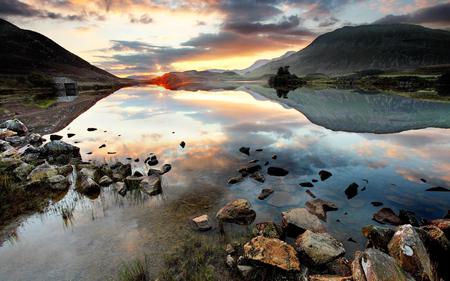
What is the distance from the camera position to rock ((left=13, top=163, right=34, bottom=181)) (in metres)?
13.5

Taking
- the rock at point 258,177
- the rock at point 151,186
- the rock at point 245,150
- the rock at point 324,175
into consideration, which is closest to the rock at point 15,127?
the rock at point 151,186

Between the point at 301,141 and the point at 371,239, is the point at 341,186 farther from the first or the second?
the point at 301,141

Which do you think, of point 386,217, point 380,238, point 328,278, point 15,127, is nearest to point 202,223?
point 328,278

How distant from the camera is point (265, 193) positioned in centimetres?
1270

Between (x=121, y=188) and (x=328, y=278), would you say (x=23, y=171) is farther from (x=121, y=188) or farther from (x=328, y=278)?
(x=328, y=278)

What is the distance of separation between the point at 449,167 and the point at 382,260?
605 inches

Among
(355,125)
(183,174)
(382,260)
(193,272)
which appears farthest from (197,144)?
(355,125)

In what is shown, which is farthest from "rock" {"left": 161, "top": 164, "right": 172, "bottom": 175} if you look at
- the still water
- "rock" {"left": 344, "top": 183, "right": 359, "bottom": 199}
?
"rock" {"left": 344, "top": 183, "right": 359, "bottom": 199}

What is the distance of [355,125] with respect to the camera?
3098 cm

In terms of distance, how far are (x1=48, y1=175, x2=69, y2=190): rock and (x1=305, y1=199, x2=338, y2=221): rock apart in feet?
38.6

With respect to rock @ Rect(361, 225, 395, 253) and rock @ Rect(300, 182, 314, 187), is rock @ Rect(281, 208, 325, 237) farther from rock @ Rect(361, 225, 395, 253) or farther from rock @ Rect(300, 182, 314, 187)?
rock @ Rect(300, 182, 314, 187)

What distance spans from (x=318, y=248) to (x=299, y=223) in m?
1.75

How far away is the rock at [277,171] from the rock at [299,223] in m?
5.80

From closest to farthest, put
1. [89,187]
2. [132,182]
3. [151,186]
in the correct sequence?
[89,187]
[151,186]
[132,182]
